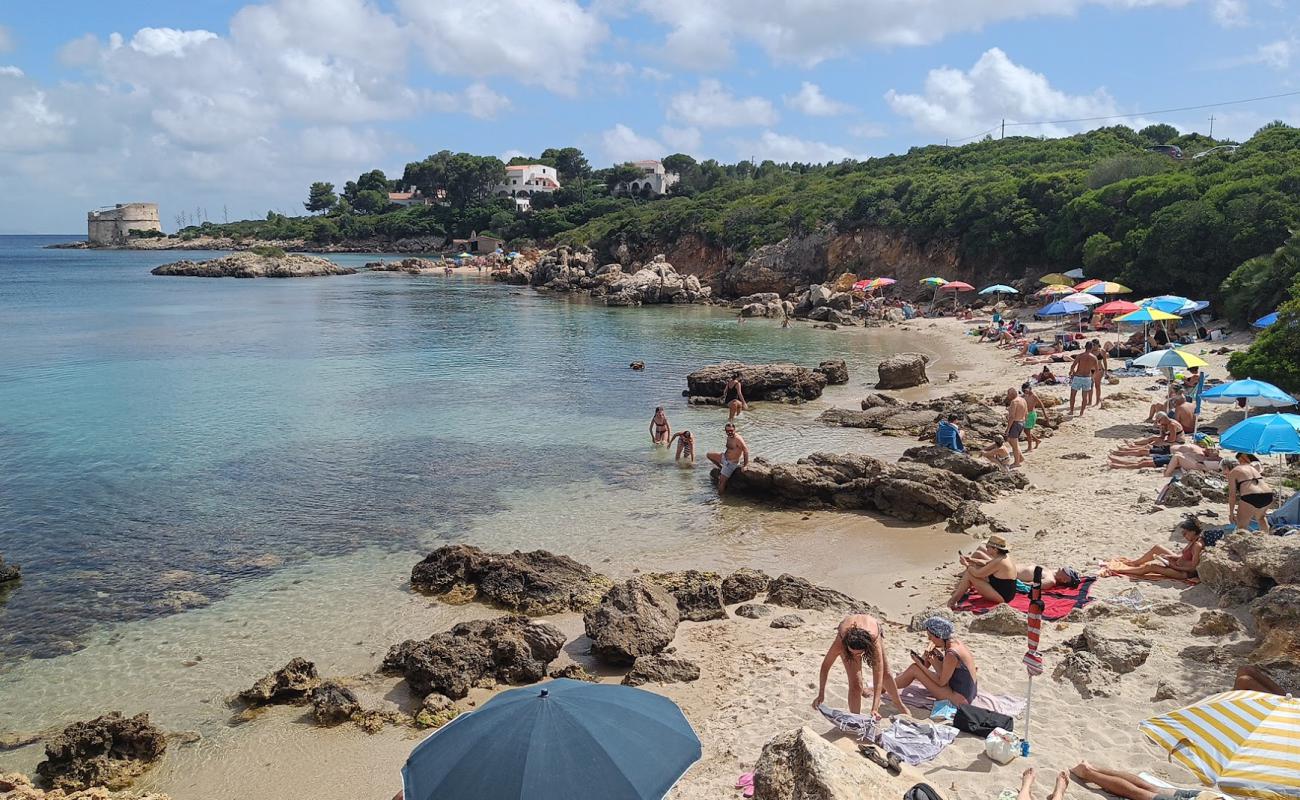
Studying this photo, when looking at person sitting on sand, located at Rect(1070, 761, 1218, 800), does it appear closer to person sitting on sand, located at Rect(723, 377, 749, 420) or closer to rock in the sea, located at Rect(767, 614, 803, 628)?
rock in the sea, located at Rect(767, 614, 803, 628)

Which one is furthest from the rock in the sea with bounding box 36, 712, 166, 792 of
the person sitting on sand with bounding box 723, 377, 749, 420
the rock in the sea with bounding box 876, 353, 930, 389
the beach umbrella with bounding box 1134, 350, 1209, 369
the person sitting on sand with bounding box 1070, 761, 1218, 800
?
the rock in the sea with bounding box 876, 353, 930, 389

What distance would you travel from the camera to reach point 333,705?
8.59 meters

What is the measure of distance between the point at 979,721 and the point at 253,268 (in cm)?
9482

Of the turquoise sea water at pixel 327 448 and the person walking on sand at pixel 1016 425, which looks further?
the person walking on sand at pixel 1016 425

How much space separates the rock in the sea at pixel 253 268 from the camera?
293 feet

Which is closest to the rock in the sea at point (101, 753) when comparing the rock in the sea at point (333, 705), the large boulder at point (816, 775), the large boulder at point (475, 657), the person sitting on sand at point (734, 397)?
the rock in the sea at point (333, 705)

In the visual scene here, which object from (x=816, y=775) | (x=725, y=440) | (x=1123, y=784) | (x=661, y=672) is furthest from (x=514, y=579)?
(x=725, y=440)

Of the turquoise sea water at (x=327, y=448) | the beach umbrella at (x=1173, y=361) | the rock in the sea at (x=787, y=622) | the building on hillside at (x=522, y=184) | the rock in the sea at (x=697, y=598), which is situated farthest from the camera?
the building on hillside at (x=522, y=184)

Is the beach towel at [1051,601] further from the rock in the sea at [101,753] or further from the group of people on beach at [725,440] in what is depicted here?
the rock in the sea at [101,753]

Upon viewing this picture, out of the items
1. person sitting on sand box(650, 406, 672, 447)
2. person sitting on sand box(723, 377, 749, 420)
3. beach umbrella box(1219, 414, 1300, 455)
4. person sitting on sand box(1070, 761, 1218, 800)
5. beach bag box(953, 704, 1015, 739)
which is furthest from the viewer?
person sitting on sand box(723, 377, 749, 420)

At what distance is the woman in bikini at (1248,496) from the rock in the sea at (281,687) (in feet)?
36.7

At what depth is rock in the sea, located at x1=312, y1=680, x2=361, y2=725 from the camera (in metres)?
8.54

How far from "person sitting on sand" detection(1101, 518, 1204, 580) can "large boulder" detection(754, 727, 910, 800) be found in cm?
614

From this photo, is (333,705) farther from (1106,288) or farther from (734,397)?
(1106,288)
